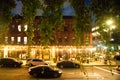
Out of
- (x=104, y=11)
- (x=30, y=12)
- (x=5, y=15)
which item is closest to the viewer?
(x=30, y=12)

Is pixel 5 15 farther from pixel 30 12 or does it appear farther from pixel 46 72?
pixel 46 72

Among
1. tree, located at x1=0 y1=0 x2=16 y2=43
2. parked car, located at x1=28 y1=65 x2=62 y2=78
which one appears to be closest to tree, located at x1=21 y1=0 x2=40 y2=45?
tree, located at x1=0 y1=0 x2=16 y2=43

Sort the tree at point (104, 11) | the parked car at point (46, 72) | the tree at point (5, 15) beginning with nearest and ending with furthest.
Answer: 1. the tree at point (104, 11)
2. the tree at point (5, 15)
3. the parked car at point (46, 72)

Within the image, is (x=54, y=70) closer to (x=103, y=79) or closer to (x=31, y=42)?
(x=103, y=79)

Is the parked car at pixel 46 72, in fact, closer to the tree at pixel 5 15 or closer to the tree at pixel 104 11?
the tree at pixel 5 15

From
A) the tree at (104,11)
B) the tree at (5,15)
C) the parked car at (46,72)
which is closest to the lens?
the tree at (104,11)

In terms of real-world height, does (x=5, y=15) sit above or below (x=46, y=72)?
above

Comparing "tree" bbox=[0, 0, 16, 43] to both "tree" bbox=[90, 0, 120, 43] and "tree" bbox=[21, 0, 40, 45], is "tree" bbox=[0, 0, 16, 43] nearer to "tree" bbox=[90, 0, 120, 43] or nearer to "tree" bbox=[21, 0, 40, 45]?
"tree" bbox=[21, 0, 40, 45]

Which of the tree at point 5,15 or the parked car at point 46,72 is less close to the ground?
the tree at point 5,15

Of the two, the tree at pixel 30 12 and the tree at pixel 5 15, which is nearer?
the tree at pixel 30 12

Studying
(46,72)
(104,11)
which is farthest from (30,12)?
(46,72)

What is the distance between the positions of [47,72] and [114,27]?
79.2 ft

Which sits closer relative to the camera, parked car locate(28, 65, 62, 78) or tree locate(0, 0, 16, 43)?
tree locate(0, 0, 16, 43)

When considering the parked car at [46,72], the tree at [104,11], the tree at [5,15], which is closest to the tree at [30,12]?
the tree at [5,15]
